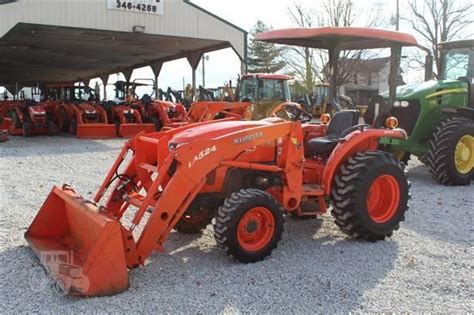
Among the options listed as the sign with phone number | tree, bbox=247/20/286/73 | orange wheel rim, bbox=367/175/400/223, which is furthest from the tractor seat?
tree, bbox=247/20/286/73

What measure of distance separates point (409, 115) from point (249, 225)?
4.89 m

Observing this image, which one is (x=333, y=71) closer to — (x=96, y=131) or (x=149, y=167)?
(x=149, y=167)

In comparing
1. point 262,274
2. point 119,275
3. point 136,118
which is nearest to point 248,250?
point 262,274

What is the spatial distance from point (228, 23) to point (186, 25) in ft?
5.18

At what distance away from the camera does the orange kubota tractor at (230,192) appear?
373 centimetres

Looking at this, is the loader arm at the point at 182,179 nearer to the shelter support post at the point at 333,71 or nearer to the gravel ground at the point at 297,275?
the gravel ground at the point at 297,275

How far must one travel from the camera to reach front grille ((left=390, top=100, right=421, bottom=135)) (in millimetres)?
7953

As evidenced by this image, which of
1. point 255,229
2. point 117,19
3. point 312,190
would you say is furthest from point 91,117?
point 255,229

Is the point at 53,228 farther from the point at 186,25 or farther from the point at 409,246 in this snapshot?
the point at 186,25

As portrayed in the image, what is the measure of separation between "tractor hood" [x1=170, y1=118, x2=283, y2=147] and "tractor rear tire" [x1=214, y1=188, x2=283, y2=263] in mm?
539

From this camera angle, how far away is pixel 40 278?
3795 millimetres

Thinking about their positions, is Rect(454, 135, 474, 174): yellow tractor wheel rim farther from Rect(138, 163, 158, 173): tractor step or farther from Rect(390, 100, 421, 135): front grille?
Rect(138, 163, 158, 173): tractor step

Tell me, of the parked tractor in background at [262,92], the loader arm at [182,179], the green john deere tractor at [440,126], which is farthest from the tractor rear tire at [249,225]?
the parked tractor in background at [262,92]

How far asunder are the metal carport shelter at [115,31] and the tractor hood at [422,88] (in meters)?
10.8
